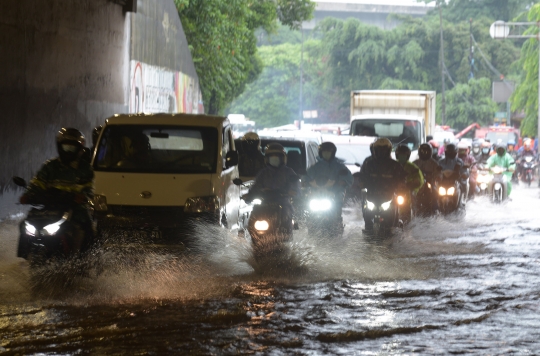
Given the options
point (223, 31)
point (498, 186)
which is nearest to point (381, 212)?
point (498, 186)

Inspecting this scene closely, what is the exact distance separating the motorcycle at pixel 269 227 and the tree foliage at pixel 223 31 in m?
17.4

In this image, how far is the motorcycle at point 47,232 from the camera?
28.5 ft

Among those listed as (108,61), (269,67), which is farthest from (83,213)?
(269,67)

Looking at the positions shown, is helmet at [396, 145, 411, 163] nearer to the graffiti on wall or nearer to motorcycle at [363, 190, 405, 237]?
motorcycle at [363, 190, 405, 237]

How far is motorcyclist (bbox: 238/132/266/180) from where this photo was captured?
544 inches

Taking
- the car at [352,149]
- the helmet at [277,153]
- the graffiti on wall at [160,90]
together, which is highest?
the graffiti on wall at [160,90]

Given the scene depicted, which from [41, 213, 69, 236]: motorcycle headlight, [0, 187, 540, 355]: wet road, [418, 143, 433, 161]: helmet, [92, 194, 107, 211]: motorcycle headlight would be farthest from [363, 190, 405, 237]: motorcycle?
[41, 213, 69, 236]: motorcycle headlight

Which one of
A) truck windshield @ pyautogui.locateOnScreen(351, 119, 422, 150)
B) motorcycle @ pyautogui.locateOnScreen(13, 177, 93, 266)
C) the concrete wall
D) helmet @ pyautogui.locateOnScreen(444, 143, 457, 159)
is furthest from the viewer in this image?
truck windshield @ pyautogui.locateOnScreen(351, 119, 422, 150)

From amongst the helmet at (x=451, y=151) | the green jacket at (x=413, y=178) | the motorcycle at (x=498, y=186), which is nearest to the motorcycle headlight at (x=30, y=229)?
the green jacket at (x=413, y=178)

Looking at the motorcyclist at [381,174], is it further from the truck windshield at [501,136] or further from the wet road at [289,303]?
the truck windshield at [501,136]

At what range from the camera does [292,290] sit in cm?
913

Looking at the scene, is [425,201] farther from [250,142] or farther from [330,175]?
[330,175]

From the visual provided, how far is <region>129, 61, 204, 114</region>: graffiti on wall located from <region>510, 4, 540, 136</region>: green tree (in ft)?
54.6

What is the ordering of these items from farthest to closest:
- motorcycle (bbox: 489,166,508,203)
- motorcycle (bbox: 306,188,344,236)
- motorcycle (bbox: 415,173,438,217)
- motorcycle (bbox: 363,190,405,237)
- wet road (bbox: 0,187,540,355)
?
motorcycle (bbox: 489,166,508,203) < motorcycle (bbox: 415,173,438,217) < motorcycle (bbox: 363,190,405,237) < motorcycle (bbox: 306,188,344,236) < wet road (bbox: 0,187,540,355)
